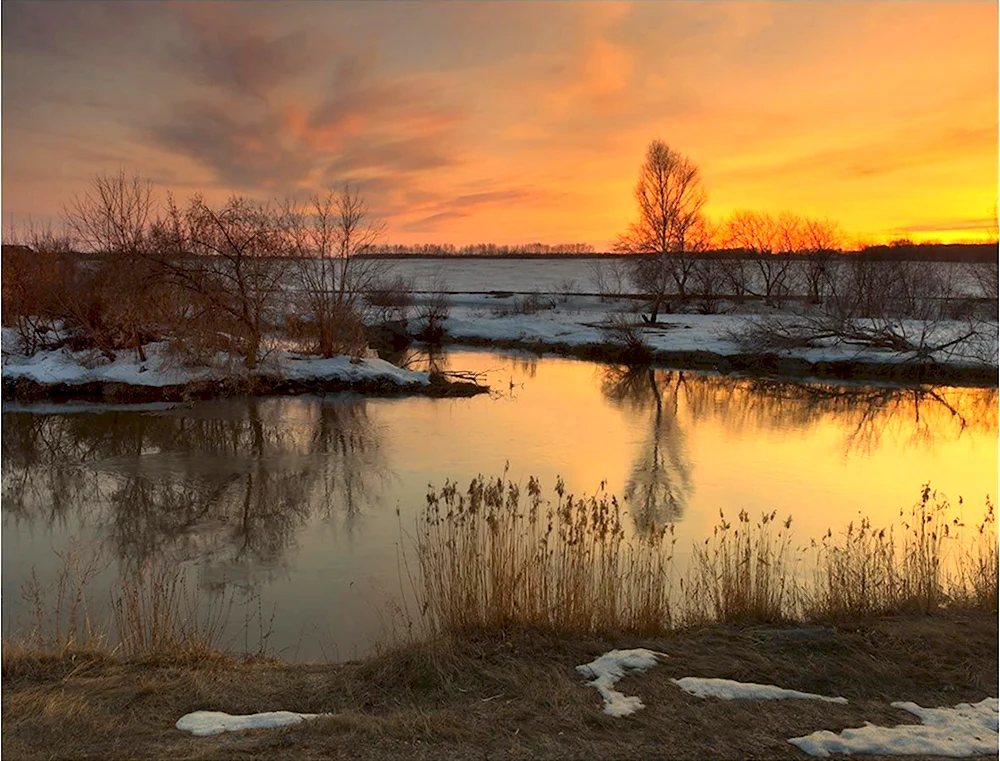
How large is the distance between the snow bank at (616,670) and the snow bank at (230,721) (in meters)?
1.68

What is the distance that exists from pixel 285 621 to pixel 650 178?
34.9 m

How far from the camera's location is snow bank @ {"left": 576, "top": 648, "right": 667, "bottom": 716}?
4.02 metres

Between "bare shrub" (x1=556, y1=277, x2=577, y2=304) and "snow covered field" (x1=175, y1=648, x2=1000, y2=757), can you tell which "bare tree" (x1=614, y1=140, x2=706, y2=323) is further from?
"snow covered field" (x1=175, y1=648, x2=1000, y2=757)

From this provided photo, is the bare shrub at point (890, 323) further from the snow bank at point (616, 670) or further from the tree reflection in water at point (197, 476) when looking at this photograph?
the snow bank at point (616, 670)

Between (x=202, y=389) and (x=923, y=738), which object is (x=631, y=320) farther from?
(x=923, y=738)

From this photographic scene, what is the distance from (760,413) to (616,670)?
13112 mm

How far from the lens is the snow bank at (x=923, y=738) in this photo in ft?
11.6

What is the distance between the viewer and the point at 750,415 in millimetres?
16188

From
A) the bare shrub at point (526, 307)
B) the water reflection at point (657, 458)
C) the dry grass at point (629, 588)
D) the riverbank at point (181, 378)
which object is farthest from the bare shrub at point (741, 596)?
the bare shrub at point (526, 307)

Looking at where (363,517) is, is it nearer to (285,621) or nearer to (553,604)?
(285,621)

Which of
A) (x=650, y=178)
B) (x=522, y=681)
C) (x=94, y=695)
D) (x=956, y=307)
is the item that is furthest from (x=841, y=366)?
(x=94, y=695)

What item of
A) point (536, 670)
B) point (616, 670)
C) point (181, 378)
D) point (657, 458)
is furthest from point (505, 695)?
point (181, 378)

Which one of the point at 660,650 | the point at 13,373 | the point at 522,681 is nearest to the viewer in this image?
the point at 522,681

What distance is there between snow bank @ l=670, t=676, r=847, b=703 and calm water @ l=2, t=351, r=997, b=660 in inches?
104
